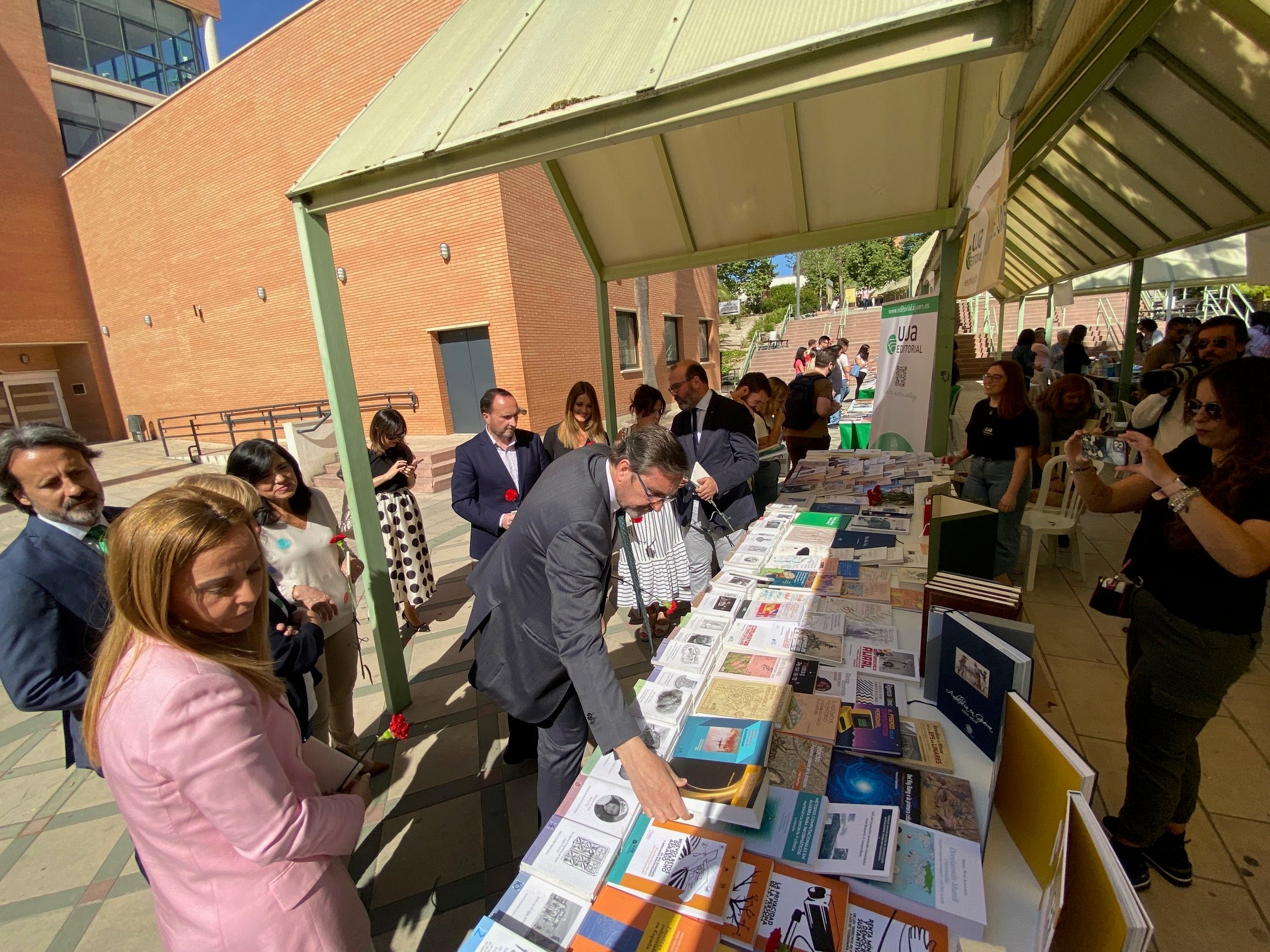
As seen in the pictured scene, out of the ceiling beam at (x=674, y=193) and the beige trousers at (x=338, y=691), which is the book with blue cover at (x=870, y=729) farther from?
the ceiling beam at (x=674, y=193)

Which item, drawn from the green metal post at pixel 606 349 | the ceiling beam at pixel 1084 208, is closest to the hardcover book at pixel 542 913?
the green metal post at pixel 606 349

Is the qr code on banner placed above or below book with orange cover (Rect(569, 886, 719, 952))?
above

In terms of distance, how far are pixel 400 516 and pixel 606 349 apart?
2.21 m

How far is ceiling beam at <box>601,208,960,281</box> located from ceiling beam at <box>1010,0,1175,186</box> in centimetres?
57

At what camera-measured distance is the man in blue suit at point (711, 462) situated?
351cm

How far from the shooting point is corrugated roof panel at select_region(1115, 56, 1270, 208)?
12.5ft

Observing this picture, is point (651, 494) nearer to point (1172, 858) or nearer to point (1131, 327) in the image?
point (1172, 858)

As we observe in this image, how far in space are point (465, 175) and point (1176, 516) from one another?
8.97 ft

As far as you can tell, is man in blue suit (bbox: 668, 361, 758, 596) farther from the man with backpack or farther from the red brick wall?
the red brick wall

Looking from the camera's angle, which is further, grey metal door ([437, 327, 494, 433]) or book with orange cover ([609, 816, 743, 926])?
grey metal door ([437, 327, 494, 433])

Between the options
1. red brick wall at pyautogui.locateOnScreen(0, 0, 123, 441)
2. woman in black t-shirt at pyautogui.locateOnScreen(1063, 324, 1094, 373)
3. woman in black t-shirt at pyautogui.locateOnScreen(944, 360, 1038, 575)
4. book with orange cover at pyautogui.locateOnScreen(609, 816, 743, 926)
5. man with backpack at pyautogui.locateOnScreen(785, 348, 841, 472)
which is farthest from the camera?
red brick wall at pyautogui.locateOnScreen(0, 0, 123, 441)

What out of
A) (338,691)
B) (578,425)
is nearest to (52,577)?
(338,691)

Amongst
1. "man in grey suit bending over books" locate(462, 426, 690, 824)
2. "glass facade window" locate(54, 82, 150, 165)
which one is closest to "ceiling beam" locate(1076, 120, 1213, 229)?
"man in grey suit bending over books" locate(462, 426, 690, 824)

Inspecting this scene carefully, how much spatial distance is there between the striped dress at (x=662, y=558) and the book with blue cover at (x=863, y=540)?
1089mm
